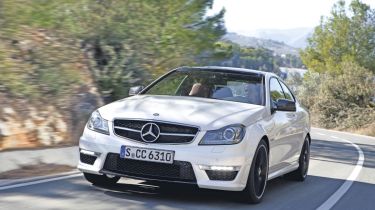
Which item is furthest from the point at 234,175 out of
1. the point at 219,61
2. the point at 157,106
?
the point at 219,61

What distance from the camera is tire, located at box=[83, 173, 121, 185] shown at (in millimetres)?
7770

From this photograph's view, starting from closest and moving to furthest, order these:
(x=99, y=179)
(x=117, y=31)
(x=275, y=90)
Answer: (x=99, y=179) < (x=275, y=90) < (x=117, y=31)

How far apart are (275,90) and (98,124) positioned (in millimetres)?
2834

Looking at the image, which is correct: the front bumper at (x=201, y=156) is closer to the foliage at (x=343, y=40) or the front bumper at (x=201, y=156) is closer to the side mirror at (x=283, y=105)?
the side mirror at (x=283, y=105)

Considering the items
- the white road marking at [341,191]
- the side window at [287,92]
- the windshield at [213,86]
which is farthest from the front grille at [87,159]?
the side window at [287,92]

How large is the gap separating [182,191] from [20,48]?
712 centimetres

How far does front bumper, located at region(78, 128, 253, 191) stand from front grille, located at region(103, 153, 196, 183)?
52mm

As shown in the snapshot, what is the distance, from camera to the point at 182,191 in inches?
311

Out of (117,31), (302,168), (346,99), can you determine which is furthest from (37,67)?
(346,99)

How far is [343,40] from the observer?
6856cm

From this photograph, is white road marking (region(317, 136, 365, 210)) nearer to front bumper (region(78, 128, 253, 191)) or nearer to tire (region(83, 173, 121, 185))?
front bumper (region(78, 128, 253, 191))

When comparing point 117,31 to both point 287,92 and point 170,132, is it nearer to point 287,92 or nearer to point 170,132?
point 287,92

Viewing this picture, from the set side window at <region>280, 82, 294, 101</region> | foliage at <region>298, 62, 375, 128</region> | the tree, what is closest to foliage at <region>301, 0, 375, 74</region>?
foliage at <region>298, 62, 375, 128</region>

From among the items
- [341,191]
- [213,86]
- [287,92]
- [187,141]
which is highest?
[213,86]
